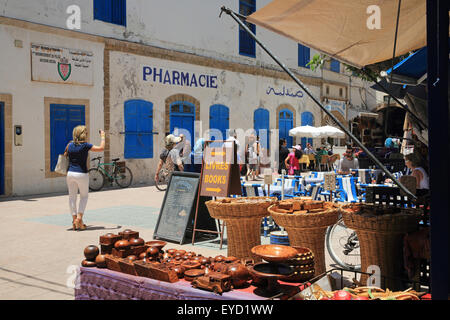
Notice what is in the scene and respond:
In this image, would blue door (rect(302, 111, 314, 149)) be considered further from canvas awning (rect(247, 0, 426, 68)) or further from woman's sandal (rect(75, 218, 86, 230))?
canvas awning (rect(247, 0, 426, 68))

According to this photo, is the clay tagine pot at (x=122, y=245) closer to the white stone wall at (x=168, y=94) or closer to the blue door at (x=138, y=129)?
the white stone wall at (x=168, y=94)

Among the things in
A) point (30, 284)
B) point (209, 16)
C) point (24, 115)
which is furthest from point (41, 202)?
point (209, 16)

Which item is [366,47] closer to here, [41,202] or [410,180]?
[410,180]

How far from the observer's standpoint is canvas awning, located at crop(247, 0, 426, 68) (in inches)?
149

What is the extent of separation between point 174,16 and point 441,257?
1545 centimetres

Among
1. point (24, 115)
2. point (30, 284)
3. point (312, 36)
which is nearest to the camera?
point (312, 36)

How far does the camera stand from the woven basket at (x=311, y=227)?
12.6ft

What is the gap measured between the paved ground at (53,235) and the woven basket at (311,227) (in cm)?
161

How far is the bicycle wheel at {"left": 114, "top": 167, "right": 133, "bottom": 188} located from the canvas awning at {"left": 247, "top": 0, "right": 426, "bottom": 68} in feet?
34.1

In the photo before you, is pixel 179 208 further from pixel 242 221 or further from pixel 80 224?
pixel 242 221

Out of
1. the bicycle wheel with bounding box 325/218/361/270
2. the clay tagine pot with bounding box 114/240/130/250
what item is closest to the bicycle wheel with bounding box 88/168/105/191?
the bicycle wheel with bounding box 325/218/361/270

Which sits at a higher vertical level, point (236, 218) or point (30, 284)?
point (236, 218)

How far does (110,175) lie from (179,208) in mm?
7717

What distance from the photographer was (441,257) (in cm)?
223
